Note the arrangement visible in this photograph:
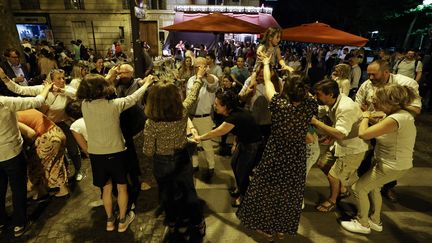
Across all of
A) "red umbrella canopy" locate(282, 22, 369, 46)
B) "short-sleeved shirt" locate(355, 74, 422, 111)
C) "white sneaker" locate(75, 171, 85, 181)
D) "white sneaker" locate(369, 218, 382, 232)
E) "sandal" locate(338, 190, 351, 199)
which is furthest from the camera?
"red umbrella canopy" locate(282, 22, 369, 46)

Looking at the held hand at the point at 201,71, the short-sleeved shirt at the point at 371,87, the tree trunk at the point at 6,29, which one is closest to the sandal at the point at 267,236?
the held hand at the point at 201,71

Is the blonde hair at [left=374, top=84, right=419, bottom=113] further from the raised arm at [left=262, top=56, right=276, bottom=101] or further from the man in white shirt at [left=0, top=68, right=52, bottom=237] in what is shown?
the man in white shirt at [left=0, top=68, right=52, bottom=237]

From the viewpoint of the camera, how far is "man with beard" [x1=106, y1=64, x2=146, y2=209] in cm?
354

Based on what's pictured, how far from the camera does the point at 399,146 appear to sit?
9.80ft

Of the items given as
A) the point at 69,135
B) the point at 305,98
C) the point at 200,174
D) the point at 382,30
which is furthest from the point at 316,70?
the point at 382,30

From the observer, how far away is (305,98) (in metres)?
2.59

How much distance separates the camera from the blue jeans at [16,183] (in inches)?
120

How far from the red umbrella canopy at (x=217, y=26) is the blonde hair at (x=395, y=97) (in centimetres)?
352

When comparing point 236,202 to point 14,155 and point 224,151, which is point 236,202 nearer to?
point 224,151

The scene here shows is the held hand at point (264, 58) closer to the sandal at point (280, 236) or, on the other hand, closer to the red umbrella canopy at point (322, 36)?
the sandal at point (280, 236)

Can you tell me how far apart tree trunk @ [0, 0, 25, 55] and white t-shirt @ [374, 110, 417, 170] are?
→ 9734 mm

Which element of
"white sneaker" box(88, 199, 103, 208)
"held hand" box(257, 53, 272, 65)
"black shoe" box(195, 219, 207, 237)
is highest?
"held hand" box(257, 53, 272, 65)

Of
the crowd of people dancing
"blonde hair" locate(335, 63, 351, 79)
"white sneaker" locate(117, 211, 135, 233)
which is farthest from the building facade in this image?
"white sneaker" locate(117, 211, 135, 233)

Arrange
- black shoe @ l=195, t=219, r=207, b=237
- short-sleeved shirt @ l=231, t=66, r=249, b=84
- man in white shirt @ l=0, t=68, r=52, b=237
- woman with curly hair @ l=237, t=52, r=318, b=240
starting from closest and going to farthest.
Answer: woman with curly hair @ l=237, t=52, r=318, b=240 < man in white shirt @ l=0, t=68, r=52, b=237 < black shoe @ l=195, t=219, r=207, b=237 < short-sleeved shirt @ l=231, t=66, r=249, b=84
